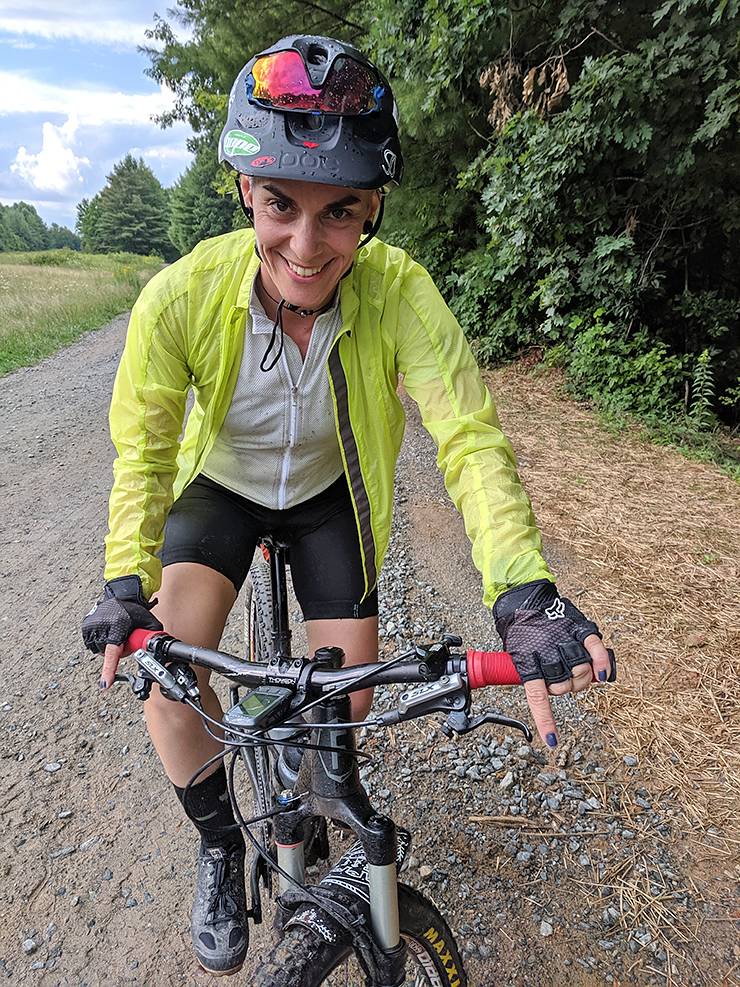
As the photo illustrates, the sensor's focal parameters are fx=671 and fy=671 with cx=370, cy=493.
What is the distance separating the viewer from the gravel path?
2.36 meters

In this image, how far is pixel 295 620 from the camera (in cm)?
425

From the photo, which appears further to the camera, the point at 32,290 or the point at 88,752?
the point at 32,290

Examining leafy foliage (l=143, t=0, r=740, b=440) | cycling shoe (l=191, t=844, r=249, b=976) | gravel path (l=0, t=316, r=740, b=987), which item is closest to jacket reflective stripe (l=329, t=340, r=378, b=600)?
cycling shoe (l=191, t=844, r=249, b=976)

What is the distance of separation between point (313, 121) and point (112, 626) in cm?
139

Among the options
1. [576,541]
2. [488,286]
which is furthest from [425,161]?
[576,541]

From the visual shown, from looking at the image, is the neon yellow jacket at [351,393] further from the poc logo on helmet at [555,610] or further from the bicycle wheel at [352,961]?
the bicycle wheel at [352,961]

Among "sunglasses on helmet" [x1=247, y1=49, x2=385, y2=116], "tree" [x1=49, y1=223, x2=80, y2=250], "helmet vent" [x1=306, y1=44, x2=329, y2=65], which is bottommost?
"tree" [x1=49, y1=223, x2=80, y2=250]

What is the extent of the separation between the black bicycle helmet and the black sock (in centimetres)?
178

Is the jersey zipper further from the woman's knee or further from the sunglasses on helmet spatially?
the sunglasses on helmet

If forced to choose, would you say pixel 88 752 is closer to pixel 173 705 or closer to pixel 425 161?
pixel 173 705

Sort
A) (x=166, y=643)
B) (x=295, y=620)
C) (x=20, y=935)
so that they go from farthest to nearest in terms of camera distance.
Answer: (x=295, y=620)
(x=20, y=935)
(x=166, y=643)

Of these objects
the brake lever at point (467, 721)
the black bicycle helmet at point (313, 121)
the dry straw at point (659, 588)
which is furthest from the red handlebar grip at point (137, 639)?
the dry straw at point (659, 588)

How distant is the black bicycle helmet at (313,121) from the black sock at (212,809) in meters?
1.78

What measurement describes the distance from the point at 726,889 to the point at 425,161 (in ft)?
31.9
